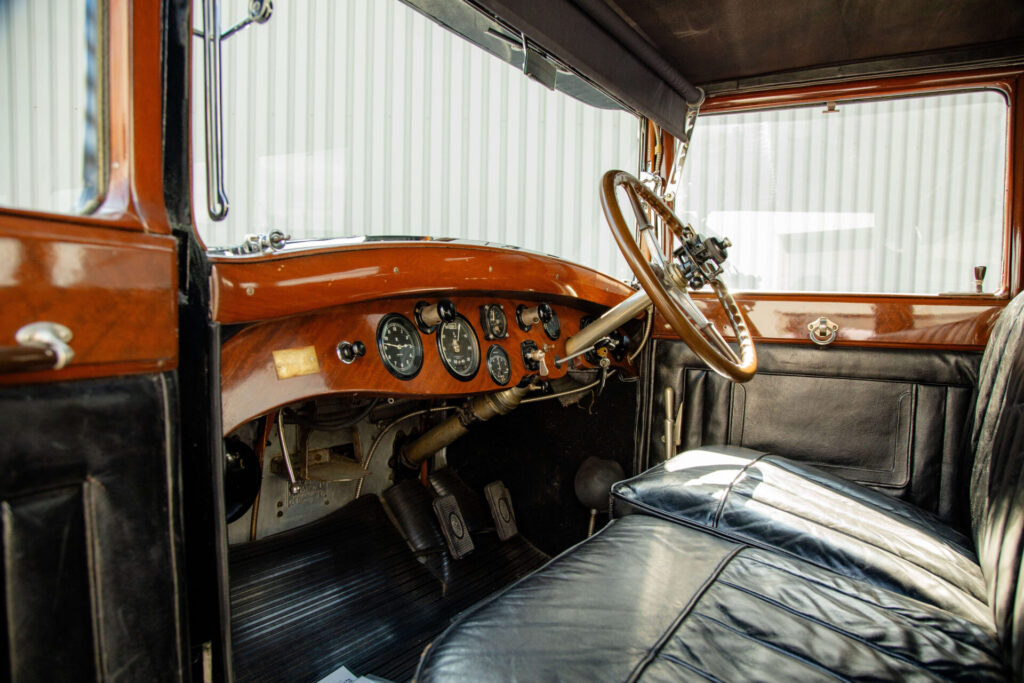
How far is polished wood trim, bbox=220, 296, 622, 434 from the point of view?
1062mm

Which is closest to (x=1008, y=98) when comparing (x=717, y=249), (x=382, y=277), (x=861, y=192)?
(x=861, y=192)

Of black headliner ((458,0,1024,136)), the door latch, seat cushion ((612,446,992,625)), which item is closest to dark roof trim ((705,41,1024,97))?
black headliner ((458,0,1024,136))

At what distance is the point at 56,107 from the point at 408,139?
7.71 feet

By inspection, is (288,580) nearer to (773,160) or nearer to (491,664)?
(491,664)

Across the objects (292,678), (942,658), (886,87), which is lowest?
(292,678)

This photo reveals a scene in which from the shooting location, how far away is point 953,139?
200 cm

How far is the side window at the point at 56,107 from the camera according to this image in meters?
0.71

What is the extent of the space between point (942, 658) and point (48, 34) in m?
1.46

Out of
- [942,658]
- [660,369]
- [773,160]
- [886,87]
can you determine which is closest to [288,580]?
[660,369]

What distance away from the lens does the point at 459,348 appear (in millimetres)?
1610

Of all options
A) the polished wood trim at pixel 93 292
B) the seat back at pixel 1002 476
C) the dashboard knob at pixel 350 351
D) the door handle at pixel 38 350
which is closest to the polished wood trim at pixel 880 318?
the seat back at pixel 1002 476

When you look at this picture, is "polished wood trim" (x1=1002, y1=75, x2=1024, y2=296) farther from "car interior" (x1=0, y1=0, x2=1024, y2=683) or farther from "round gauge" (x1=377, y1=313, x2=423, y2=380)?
"round gauge" (x1=377, y1=313, x2=423, y2=380)

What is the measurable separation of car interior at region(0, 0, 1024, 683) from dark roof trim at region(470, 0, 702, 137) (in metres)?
0.01

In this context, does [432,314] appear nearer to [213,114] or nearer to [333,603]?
[213,114]
